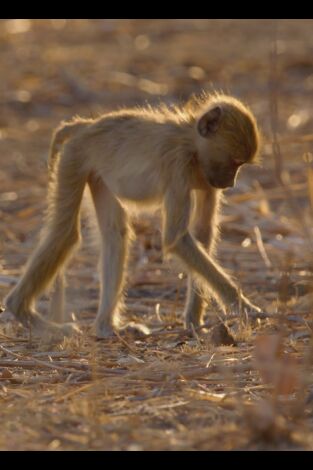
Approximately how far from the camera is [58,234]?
27.2 ft

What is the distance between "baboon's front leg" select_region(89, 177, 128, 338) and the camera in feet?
27.2

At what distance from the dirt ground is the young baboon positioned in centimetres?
29

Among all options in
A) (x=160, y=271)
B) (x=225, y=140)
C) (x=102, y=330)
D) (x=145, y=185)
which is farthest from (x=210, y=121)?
(x=160, y=271)

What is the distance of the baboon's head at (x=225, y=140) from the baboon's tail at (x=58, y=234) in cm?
88

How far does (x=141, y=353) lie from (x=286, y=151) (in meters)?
6.59

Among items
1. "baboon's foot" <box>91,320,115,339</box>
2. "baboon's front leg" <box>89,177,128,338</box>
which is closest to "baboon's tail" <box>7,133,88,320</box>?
"baboon's front leg" <box>89,177,128,338</box>

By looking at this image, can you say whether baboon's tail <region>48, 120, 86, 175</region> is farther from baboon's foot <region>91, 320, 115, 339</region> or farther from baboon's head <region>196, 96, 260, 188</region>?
baboon's foot <region>91, 320, 115, 339</region>

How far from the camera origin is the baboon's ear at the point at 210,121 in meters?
7.69

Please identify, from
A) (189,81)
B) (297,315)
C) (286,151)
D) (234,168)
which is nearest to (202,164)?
(234,168)

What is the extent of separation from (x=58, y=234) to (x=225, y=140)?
1363mm

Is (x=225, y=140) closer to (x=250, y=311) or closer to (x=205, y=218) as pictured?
(x=205, y=218)

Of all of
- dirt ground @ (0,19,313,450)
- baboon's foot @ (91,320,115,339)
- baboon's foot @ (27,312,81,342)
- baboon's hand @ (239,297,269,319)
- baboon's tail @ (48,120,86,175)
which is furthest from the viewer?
baboon's tail @ (48,120,86,175)
